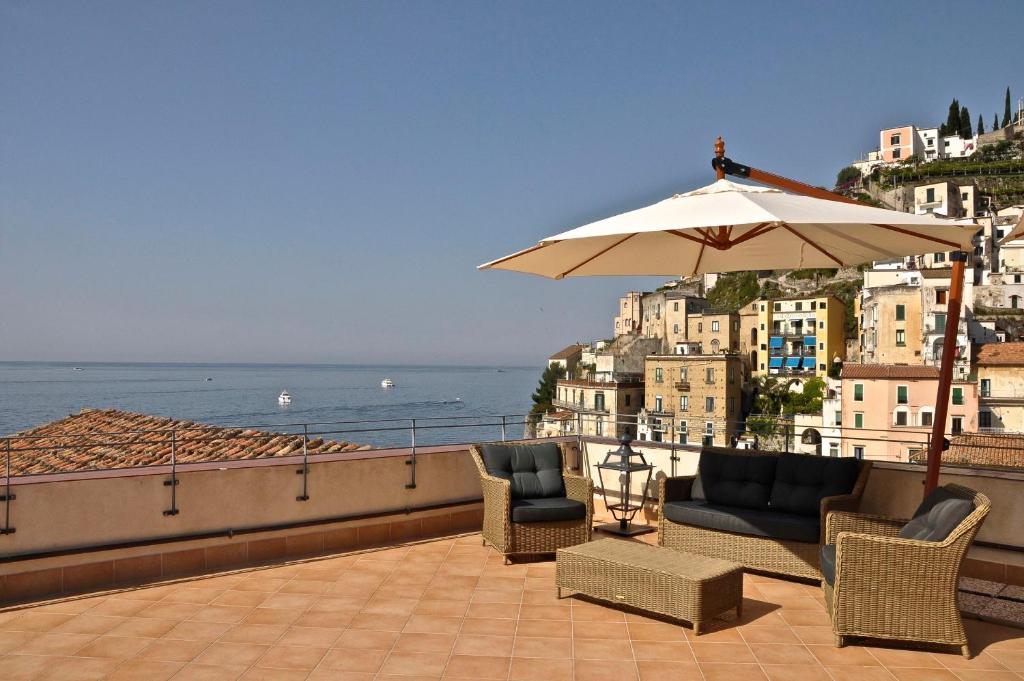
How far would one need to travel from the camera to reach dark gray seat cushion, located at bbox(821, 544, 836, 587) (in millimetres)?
3682

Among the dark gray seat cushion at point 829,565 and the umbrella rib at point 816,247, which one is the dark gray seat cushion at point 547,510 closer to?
the dark gray seat cushion at point 829,565

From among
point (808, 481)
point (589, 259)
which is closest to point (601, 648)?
point (808, 481)

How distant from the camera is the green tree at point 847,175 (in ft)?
284

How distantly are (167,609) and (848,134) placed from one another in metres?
104

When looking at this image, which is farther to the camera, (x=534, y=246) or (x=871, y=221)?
(x=534, y=246)

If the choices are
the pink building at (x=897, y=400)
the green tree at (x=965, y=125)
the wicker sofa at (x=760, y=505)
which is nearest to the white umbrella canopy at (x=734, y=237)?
the wicker sofa at (x=760, y=505)

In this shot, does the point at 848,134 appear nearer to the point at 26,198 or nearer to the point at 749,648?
the point at 26,198

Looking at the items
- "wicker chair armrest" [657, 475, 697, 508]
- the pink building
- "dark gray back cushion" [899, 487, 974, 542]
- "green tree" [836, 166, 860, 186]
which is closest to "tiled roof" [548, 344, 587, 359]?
"green tree" [836, 166, 860, 186]

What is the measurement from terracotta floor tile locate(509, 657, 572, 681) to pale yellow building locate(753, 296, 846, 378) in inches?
2127

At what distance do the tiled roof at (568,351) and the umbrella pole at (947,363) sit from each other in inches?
3111

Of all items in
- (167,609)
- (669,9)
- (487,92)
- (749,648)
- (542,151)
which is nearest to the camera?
(749,648)

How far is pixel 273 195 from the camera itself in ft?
169

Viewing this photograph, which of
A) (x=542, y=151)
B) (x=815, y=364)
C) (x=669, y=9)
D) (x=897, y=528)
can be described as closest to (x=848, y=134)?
(x=815, y=364)

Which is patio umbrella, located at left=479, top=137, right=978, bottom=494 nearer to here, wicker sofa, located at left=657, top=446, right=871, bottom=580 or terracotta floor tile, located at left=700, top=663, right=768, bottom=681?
wicker sofa, located at left=657, top=446, right=871, bottom=580
